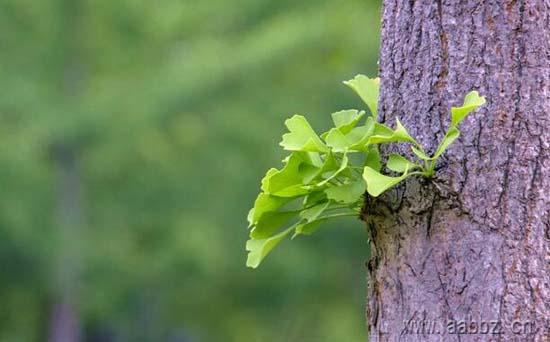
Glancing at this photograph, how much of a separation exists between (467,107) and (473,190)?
16 centimetres

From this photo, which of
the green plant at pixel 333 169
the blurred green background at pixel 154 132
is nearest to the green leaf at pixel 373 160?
the green plant at pixel 333 169

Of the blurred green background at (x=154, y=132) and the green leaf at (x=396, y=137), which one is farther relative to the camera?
the blurred green background at (x=154, y=132)

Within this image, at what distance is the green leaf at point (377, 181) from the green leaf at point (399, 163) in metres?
0.02

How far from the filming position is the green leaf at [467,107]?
142 cm

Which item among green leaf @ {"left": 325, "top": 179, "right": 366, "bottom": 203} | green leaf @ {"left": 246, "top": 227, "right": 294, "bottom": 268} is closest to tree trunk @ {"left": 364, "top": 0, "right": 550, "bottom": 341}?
green leaf @ {"left": 325, "top": 179, "right": 366, "bottom": 203}

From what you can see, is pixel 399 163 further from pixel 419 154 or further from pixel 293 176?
pixel 293 176

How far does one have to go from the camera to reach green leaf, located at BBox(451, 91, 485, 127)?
4.66 ft

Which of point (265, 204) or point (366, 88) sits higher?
point (366, 88)

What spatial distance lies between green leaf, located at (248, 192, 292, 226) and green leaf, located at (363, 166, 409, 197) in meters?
0.18

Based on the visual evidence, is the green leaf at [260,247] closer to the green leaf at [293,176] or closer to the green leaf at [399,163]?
the green leaf at [293,176]

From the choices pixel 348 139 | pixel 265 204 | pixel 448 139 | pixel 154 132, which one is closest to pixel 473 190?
pixel 448 139

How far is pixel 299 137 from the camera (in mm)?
1578

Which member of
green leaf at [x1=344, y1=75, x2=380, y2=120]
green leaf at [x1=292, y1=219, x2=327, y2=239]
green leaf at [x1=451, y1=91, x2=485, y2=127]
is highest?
green leaf at [x1=344, y1=75, x2=380, y2=120]

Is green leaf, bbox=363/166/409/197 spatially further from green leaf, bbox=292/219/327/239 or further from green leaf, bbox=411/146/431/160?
green leaf, bbox=292/219/327/239
